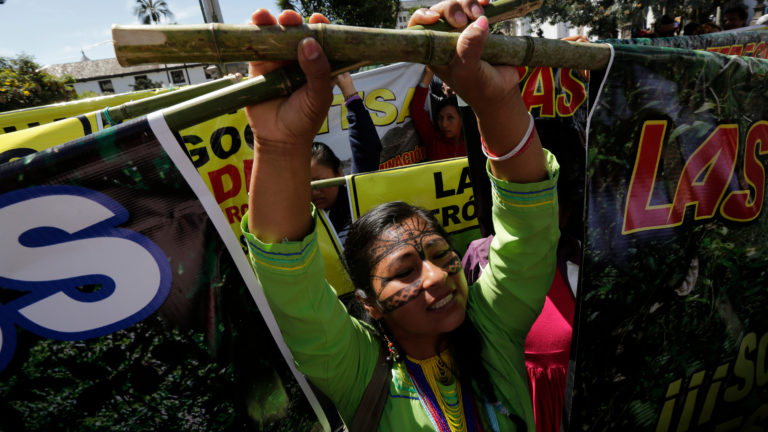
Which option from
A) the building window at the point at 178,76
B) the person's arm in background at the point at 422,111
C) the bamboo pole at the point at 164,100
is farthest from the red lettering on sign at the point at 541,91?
the building window at the point at 178,76

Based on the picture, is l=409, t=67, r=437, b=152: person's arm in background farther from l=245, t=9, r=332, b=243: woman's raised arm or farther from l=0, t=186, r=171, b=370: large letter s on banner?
l=0, t=186, r=171, b=370: large letter s on banner

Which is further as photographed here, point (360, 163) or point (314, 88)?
point (360, 163)

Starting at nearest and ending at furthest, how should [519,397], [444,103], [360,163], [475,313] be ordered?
[519,397] → [475,313] → [360,163] → [444,103]

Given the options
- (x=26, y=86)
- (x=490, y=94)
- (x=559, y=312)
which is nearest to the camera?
(x=490, y=94)

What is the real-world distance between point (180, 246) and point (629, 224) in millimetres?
1228

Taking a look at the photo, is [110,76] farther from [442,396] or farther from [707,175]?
[707,175]

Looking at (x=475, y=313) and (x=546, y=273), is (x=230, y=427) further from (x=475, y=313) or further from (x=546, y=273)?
(x=546, y=273)

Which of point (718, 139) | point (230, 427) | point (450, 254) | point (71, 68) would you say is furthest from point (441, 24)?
point (71, 68)

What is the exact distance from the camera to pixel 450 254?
4.14 ft

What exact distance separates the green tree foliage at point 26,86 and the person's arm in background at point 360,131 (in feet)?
25.1

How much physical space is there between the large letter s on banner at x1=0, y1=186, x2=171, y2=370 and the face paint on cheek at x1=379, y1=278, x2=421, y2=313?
574mm

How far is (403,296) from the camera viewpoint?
1.16m

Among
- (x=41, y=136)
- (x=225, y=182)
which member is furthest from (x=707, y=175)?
(x=41, y=136)

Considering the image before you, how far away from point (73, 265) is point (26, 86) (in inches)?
383
